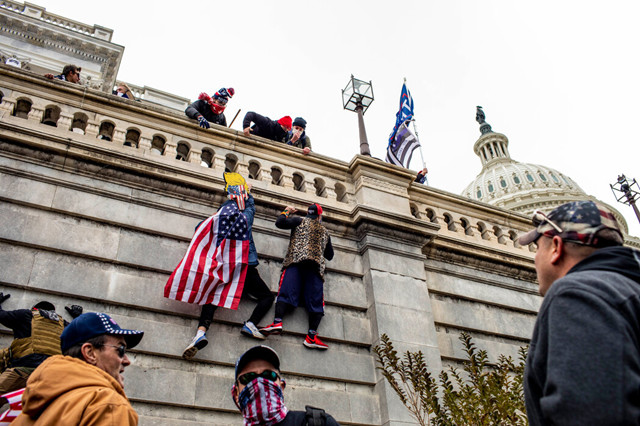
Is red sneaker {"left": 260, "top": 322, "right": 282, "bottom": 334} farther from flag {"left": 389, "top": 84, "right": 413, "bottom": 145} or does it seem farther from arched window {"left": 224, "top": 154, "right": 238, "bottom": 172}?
flag {"left": 389, "top": 84, "right": 413, "bottom": 145}

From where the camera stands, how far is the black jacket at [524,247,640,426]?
2217 millimetres

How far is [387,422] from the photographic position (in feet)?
26.6

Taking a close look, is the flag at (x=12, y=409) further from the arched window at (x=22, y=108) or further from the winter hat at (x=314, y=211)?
the arched window at (x=22, y=108)

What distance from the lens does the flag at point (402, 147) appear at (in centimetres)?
1315

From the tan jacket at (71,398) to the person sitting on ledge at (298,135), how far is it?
8.93m

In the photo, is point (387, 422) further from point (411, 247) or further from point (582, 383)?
point (582, 383)

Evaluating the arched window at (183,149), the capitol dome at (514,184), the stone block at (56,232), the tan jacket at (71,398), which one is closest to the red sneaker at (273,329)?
the stone block at (56,232)

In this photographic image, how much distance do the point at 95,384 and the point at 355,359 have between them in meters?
5.71

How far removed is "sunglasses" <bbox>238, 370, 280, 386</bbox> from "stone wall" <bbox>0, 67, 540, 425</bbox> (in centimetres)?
297

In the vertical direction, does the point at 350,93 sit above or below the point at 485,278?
above

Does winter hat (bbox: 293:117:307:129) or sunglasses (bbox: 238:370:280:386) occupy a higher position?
winter hat (bbox: 293:117:307:129)

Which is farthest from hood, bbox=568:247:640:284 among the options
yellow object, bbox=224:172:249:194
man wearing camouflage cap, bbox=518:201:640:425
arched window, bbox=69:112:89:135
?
arched window, bbox=69:112:89:135

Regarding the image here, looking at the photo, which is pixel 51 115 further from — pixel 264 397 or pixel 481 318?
pixel 481 318

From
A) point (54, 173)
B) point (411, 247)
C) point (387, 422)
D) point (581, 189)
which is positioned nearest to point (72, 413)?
point (387, 422)
